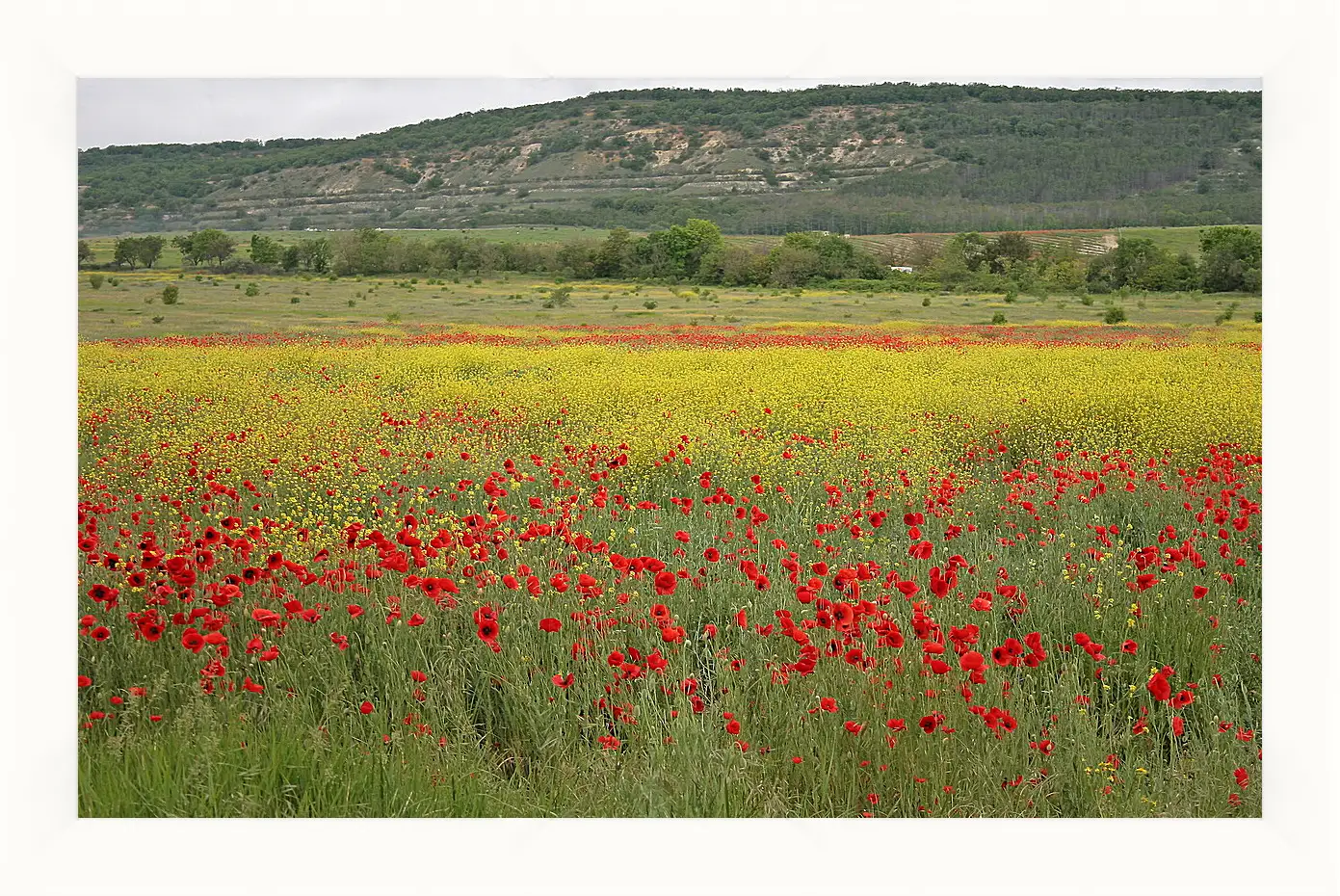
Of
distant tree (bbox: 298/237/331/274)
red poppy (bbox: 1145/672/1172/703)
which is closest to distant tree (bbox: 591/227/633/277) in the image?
distant tree (bbox: 298/237/331/274)

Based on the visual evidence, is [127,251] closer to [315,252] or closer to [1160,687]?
[315,252]

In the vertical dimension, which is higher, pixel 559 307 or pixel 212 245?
pixel 212 245

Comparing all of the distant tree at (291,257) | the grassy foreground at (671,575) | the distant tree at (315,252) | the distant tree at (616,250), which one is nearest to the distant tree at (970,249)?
the grassy foreground at (671,575)

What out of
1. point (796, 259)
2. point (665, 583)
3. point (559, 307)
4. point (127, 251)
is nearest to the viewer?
point (665, 583)

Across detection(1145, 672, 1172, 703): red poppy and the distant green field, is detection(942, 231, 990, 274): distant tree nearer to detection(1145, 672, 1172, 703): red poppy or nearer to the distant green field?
the distant green field

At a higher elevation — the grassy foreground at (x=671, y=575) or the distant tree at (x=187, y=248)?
the distant tree at (x=187, y=248)

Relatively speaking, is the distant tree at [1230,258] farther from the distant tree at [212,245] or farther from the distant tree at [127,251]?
the distant tree at [127,251]

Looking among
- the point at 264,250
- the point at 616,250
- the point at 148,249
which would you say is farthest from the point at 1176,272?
the point at 148,249
